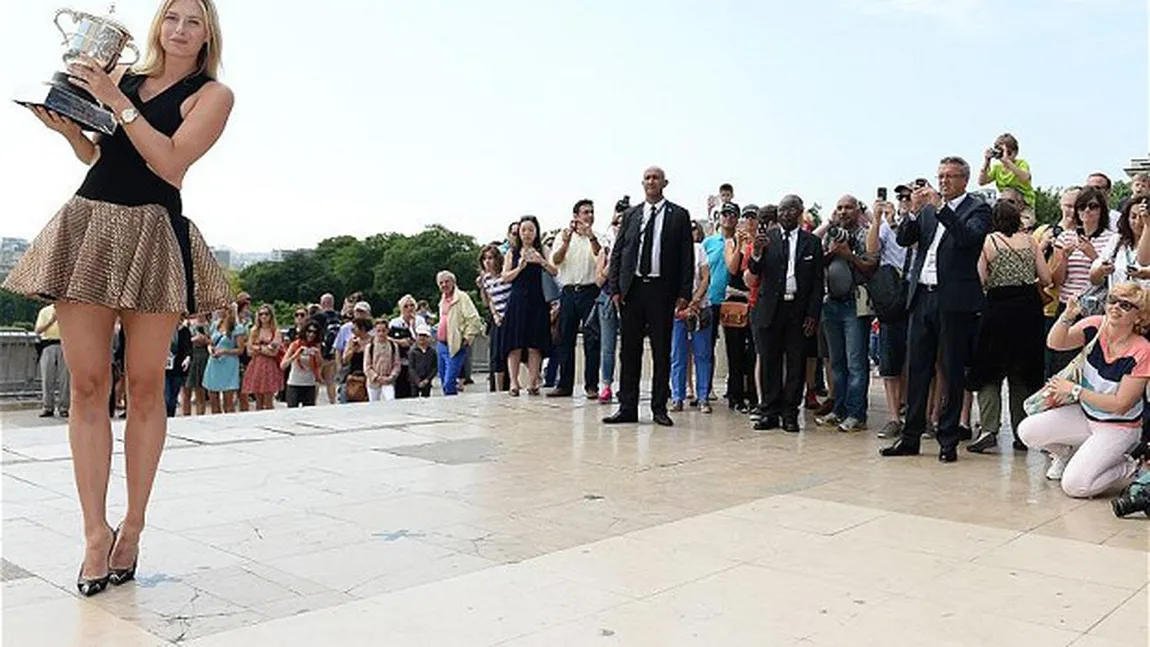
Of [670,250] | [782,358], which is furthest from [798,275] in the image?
[670,250]

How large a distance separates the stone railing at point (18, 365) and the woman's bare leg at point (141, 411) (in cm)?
1190

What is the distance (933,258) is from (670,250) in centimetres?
222

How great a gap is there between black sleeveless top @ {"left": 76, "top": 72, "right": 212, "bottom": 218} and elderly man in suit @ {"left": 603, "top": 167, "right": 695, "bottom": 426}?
17.1 ft

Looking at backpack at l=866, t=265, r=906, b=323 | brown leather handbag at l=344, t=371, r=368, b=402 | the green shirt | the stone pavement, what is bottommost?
the stone pavement

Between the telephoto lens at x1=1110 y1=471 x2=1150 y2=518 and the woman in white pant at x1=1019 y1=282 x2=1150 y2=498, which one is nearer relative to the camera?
the telephoto lens at x1=1110 y1=471 x2=1150 y2=518

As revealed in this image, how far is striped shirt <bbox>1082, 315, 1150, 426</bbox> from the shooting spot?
579cm

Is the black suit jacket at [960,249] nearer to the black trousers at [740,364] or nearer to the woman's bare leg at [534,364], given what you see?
the black trousers at [740,364]

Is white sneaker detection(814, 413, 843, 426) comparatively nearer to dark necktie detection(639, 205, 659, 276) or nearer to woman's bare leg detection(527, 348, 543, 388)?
dark necktie detection(639, 205, 659, 276)

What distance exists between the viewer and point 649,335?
8617 mm

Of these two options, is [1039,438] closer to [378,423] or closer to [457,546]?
[457,546]

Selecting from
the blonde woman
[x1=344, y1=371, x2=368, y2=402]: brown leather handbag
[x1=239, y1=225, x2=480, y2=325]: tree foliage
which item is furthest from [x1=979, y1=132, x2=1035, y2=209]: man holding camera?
[x1=239, y1=225, x2=480, y2=325]: tree foliage

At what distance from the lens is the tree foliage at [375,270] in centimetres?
6138

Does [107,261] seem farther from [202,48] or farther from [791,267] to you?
[791,267]

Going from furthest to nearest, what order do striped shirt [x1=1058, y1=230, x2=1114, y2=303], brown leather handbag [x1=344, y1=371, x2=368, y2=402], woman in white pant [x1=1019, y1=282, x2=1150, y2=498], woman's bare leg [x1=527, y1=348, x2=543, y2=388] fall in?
1. brown leather handbag [x1=344, y1=371, x2=368, y2=402]
2. woman's bare leg [x1=527, y1=348, x2=543, y2=388]
3. striped shirt [x1=1058, y1=230, x2=1114, y2=303]
4. woman in white pant [x1=1019, y1=282, x2=1150, y2=498]
